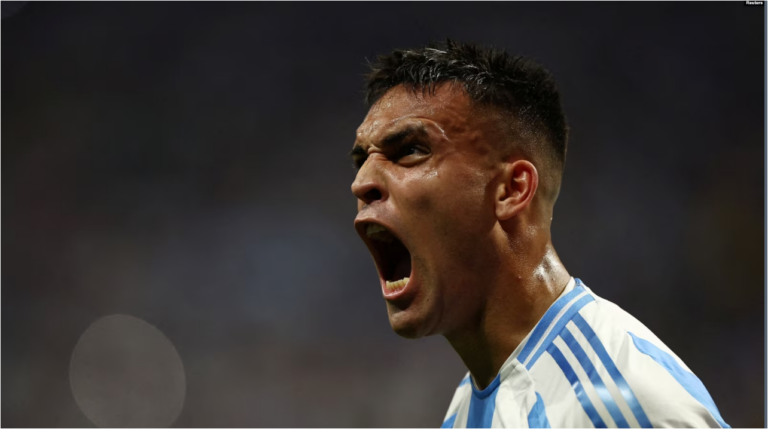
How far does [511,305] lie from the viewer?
1476mm

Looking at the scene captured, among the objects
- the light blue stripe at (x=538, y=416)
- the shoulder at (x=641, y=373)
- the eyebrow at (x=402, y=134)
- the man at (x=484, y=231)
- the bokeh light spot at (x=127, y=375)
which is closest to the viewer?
the shoulder at (x=641, y=373)

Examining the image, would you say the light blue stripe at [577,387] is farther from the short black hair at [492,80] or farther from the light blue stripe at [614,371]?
the short black hair at [492,80]

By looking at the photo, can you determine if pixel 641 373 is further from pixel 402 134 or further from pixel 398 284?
pixel 402 134

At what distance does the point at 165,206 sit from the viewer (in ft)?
13.7

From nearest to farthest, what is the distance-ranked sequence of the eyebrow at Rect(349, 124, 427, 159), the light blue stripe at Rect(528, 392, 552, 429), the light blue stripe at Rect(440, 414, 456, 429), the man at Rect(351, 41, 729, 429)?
the light blue stripe at Rect(528, 392, 552, 429) < the man at Rect(351, 41, 729, 429) < the eyebrow at Rect(349, 124, 427, 159) < the light blue stripe at Rect(440, 414, 456, 429)

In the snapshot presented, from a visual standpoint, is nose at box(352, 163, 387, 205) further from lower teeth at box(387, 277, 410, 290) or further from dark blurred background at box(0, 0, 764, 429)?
dark blurred background at box(0, 0, 764, 429)

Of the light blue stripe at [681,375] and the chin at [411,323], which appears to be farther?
the chin at [411,323]

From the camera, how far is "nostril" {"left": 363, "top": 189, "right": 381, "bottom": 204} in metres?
1.53

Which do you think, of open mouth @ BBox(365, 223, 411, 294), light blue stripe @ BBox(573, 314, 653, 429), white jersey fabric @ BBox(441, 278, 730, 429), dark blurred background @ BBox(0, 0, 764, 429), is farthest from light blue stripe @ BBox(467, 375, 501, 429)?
dark blurred background @ BBox(0, 0, 764, 429)

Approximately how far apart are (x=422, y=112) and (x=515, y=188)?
0.96ft

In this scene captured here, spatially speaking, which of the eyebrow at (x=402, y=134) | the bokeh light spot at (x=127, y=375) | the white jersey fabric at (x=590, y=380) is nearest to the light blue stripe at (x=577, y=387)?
the white jersey fabric at (x=590, y=380)

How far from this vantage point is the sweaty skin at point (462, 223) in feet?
4.79

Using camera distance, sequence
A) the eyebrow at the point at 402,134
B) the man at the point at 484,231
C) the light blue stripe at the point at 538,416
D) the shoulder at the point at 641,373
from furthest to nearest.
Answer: the eyebrow at the point at 402,134 → the man at the point at 484,231 → the light blue stripe at the point at 538,416 → the shoulder at the point at 641,373

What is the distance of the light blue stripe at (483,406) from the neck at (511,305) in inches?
1.7
